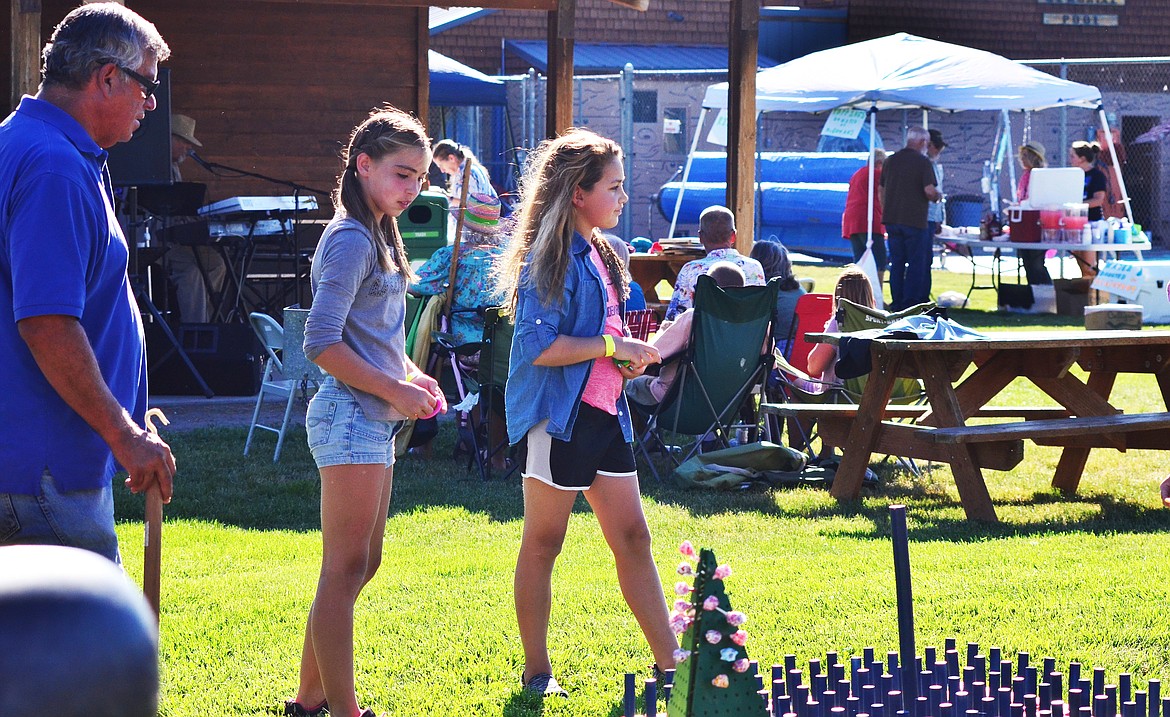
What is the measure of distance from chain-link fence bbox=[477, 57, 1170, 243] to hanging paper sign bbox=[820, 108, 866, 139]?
640 cm

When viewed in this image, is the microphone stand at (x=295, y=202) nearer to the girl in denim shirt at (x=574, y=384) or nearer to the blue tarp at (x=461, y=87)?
the girl in denim shirt at (x=574, y=384)

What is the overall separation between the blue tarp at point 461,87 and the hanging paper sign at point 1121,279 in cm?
979

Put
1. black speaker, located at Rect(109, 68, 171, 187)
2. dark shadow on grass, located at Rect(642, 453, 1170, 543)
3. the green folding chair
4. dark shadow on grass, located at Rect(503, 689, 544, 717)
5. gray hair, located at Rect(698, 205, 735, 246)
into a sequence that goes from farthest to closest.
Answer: black speaker, located at Rect(109, 68, 171, 187) → gray hair, located at Rect(698, 205, 735, 246) → the green folding chair → dark shadow on grass, located at Rect(642, 453, 1170, 543) → dark shadow on grass, located at Rect(503, 689, 544, 717)

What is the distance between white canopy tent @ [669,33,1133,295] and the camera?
48.7ft

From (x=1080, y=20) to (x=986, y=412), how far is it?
934 inches

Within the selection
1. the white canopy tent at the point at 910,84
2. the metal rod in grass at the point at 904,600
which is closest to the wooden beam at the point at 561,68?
the white canopy tent at the point at 910,84

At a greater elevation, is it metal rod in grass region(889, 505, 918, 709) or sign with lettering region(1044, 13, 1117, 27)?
sign with lettering region(1044, 13, 1117, 27)

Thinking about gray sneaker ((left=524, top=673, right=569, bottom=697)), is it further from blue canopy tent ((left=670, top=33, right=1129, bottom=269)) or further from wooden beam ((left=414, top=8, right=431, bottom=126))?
blue canopy tent ((left=670, top=33, right=1129, bottom=269))

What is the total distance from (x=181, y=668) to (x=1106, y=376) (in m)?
5.08

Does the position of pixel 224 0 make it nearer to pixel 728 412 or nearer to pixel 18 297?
pixel 728 412

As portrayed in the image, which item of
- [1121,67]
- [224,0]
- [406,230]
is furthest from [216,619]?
[1121,67]

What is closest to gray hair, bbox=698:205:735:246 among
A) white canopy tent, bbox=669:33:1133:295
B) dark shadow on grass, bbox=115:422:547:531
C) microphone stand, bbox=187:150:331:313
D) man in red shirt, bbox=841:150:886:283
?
dark shadow on grass, bbox=115:422:547:531

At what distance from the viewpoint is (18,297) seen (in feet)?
7.86

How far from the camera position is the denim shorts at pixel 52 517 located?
2.45 meters
